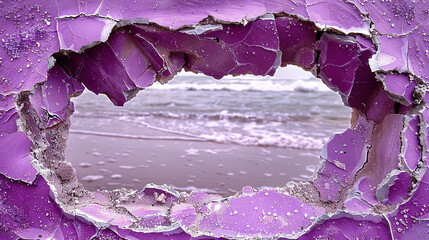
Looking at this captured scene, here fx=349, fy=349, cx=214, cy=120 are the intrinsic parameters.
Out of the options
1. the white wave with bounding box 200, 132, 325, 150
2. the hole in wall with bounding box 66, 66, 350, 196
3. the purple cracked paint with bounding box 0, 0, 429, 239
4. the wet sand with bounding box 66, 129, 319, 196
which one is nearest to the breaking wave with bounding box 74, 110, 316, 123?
the hole in wall with bounding box 66, 66, 350, 196

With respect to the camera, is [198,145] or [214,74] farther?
[198,145]

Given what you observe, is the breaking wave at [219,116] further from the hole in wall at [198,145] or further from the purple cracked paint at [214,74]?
the purple cracked paint at [214,74]

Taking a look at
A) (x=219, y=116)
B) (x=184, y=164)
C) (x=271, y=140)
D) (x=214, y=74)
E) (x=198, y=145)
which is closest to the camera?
(x=214, y=74)

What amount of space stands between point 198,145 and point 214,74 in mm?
2176

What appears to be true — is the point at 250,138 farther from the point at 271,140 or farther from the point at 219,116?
the point at 219,116

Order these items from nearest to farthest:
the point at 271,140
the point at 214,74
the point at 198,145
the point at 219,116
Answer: the point at 214,74
the point at 198,145
the point at 271,140
the point at 219,116

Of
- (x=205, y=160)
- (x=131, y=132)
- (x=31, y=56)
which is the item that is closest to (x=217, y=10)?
(x=31, y=56)

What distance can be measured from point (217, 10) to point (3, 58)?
64 centimetres

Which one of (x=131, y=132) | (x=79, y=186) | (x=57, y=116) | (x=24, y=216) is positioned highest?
(x=57, y=116)

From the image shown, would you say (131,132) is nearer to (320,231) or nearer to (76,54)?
(76,54)

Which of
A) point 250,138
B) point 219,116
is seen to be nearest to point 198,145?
point 250,138

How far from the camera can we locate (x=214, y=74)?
1.16 m

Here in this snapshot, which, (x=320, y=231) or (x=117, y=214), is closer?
(x=320, y=231)

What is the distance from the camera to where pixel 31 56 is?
1.00 m
